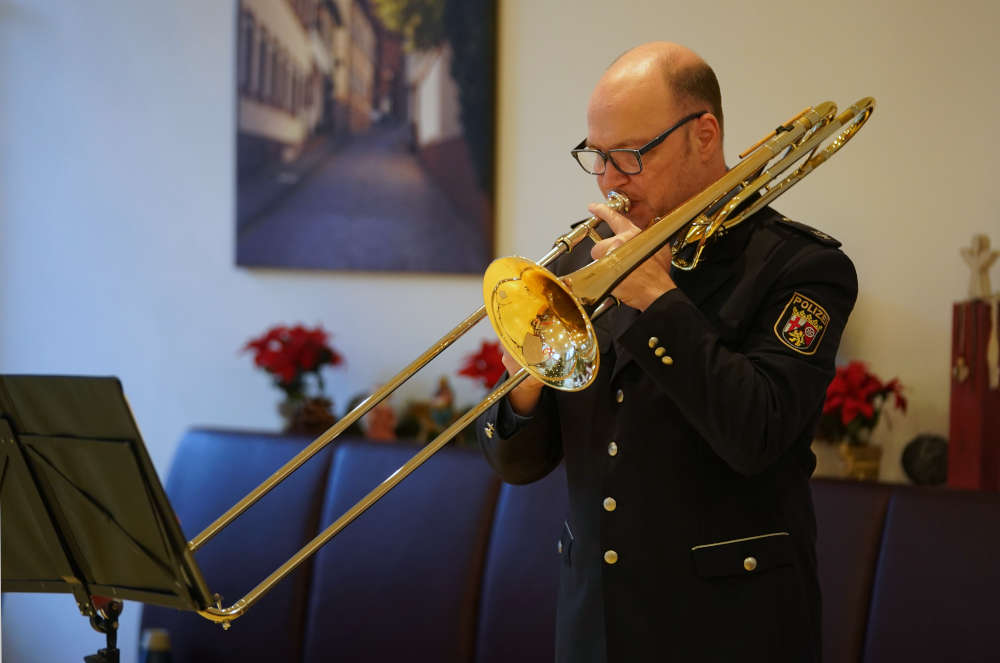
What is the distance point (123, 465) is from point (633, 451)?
0.64 m

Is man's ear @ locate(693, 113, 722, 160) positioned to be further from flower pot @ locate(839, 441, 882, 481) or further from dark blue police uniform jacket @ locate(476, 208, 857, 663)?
flower pot @ locate(839, 441, 882, 481)

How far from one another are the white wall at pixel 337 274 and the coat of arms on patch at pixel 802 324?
4.37 feet

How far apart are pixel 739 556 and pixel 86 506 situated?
0.83 meters

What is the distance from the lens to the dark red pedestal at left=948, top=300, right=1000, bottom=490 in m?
2.35

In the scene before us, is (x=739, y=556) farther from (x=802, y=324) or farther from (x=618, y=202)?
(x=618, y=202)

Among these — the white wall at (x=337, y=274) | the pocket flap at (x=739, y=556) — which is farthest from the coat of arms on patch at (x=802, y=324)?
the white wall at (x=337, y=274)

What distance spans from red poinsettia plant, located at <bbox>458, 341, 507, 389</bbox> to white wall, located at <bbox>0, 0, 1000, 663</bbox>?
216 millimetres

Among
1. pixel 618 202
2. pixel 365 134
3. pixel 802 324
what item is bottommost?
pixel 802 324

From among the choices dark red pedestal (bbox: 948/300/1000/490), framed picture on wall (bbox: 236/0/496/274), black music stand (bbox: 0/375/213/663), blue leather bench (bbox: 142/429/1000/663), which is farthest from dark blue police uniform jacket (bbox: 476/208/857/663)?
framed picture on wall (bbox: 236/0/496/274)

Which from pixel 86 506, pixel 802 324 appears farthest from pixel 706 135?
pixel 86 506

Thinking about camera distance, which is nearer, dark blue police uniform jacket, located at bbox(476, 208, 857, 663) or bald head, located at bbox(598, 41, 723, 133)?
dark blue police uniform jacket, located at bbox(476, 208, 857, 663)

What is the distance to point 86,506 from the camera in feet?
4.57

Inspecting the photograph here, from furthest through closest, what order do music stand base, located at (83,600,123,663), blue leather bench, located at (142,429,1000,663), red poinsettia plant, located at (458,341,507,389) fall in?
red poinsettia plant, located at (458,341,507,389) → blue leather bench, located at (142,429,1000,663) → music stand base, located at (83,600,123,663)

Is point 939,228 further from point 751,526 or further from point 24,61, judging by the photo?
point 24,61
